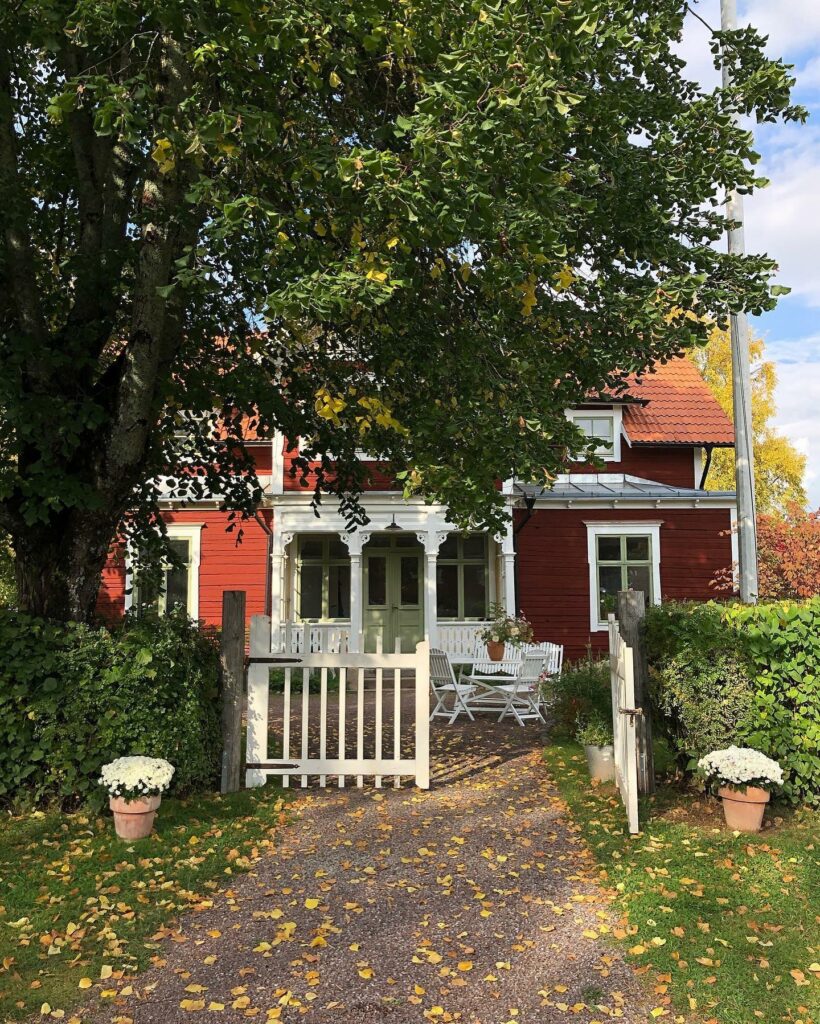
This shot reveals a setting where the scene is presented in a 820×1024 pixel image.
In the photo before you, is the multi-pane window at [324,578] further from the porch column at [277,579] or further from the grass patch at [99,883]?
the grass patch at [99,883]

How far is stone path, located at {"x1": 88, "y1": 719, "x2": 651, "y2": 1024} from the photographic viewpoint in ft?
11.0

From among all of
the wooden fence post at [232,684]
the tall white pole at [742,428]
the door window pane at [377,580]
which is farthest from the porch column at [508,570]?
the wooden fence post at [232,684]

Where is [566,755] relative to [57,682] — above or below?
below

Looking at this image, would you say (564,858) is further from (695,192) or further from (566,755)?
(695,192)

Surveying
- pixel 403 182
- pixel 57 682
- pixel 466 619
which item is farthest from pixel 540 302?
pixel 466 619

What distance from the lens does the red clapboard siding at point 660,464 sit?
17.4 metres

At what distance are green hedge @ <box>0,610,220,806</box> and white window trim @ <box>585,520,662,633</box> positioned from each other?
37.7 ft

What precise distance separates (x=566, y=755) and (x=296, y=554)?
9.67 meters

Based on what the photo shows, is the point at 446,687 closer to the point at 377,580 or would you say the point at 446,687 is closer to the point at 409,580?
the point at 409,580

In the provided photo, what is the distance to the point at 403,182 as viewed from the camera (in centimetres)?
460

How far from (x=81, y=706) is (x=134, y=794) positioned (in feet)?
2.92

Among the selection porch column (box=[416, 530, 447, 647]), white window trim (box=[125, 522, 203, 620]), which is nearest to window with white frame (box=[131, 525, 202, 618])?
white window trim (box=[125, 522, 203, 620])

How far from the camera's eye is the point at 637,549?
54.1 ft

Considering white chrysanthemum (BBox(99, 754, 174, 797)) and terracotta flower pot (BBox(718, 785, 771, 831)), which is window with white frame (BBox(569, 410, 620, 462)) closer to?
terracotta flower pot (BBox(718, 785, 771, 831))
